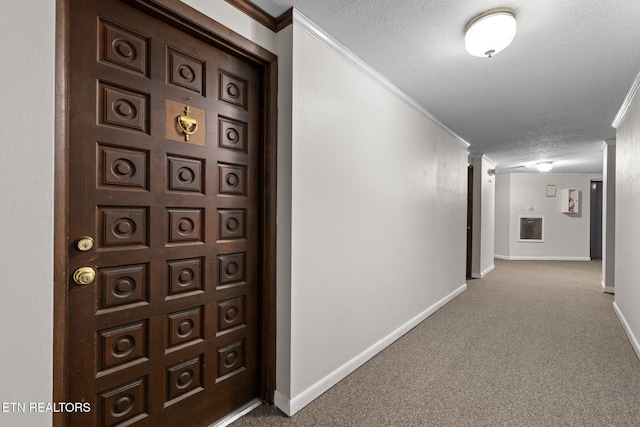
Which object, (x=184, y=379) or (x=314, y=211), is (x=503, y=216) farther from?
(x=184, y=379)

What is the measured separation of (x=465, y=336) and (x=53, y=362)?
314 cm

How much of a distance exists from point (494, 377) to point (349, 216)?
1.61 metres

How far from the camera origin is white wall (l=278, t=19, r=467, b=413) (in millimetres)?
1864

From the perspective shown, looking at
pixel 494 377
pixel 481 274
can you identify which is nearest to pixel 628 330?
pixel 494 377

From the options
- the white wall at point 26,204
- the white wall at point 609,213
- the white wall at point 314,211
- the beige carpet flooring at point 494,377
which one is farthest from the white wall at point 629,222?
the white wall at point 26,204

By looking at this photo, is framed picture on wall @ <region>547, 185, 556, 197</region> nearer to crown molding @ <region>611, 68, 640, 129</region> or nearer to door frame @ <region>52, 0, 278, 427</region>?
crown molding @ <region>611, 68, 640, 129</region>

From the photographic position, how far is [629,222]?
9.91 feet

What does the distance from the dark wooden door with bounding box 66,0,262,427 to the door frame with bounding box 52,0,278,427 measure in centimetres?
5

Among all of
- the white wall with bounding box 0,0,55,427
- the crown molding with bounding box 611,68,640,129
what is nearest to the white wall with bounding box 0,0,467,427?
the white wall with bounding box 0,0,55,427

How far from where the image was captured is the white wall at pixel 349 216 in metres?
1.86

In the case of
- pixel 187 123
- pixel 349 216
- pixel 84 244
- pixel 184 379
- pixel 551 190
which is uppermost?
pixel 551 190

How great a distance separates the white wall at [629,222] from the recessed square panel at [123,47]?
3866 mm

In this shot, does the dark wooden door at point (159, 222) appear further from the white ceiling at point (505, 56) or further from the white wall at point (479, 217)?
the white wall at point (479, 217)

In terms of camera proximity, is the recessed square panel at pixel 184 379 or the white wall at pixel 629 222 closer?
the recessed square panel at pixel 184 379
